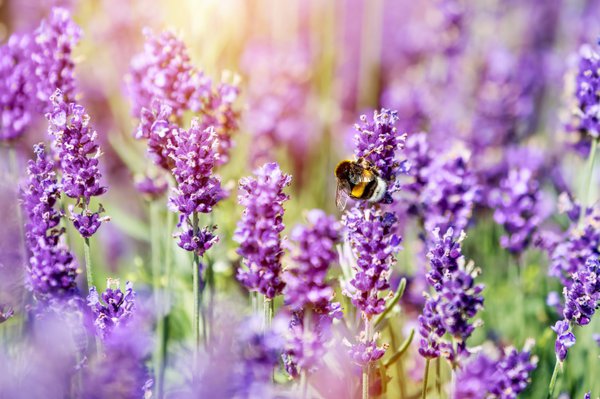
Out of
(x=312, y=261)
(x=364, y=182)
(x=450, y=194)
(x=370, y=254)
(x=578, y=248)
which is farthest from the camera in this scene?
(x=450, y=194)

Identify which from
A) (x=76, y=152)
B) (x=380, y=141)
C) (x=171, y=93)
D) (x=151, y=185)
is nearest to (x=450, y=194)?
(x=380, y=141)

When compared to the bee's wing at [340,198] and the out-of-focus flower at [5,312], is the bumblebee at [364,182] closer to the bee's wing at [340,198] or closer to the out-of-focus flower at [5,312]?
the bee's wing at [340,198]

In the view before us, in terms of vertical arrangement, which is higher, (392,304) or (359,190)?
(359,190)

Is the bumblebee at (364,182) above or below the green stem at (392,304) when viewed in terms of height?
above

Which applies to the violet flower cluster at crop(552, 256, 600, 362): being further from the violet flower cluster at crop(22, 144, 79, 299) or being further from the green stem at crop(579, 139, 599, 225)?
the violet flower cluster at crop(22, 144, 79, 299)

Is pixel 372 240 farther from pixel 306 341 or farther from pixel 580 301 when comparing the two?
pixel 580 301

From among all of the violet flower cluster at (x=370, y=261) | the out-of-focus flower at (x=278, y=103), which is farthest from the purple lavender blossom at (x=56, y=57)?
the out-of-focus flower at (x=278, y=103)

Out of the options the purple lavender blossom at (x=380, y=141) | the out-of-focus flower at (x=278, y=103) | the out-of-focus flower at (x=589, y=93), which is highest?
the out-of-focus flower at (x=278, y=103)
